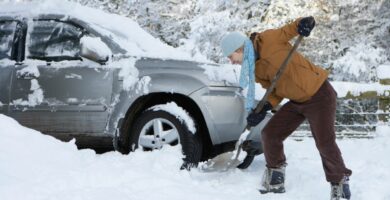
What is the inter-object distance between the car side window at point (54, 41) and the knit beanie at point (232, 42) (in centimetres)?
176

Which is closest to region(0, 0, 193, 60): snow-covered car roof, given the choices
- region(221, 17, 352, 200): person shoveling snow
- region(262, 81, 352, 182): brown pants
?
region(221, 17, 352, 200): person shoveling snow

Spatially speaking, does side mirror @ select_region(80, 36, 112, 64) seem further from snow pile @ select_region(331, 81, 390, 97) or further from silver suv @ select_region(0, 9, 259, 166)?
snow pile @ select_region(331, 81, 390, 97)

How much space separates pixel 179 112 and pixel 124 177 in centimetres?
102

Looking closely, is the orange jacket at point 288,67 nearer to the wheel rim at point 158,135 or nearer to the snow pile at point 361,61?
the wheel rim at point 158,135

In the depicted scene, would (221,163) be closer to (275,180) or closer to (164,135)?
(164,135)

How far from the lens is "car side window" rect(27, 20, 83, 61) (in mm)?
5312

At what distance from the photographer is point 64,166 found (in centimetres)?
419

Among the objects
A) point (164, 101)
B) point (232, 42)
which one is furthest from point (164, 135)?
point (232, 42)

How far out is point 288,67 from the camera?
158 inches

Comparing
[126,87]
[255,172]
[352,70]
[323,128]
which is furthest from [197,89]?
[352,70]

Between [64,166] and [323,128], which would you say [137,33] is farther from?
[323,128]

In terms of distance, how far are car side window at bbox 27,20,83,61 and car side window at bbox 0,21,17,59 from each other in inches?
8.5

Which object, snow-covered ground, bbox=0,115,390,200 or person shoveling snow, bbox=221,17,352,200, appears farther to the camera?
person shoveling snow, bbox=221,17,352,200

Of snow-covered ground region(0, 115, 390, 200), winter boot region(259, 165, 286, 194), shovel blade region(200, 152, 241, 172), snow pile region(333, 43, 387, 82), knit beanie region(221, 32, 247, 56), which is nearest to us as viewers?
snow-covered ground region(0, 115, 390, 200)
